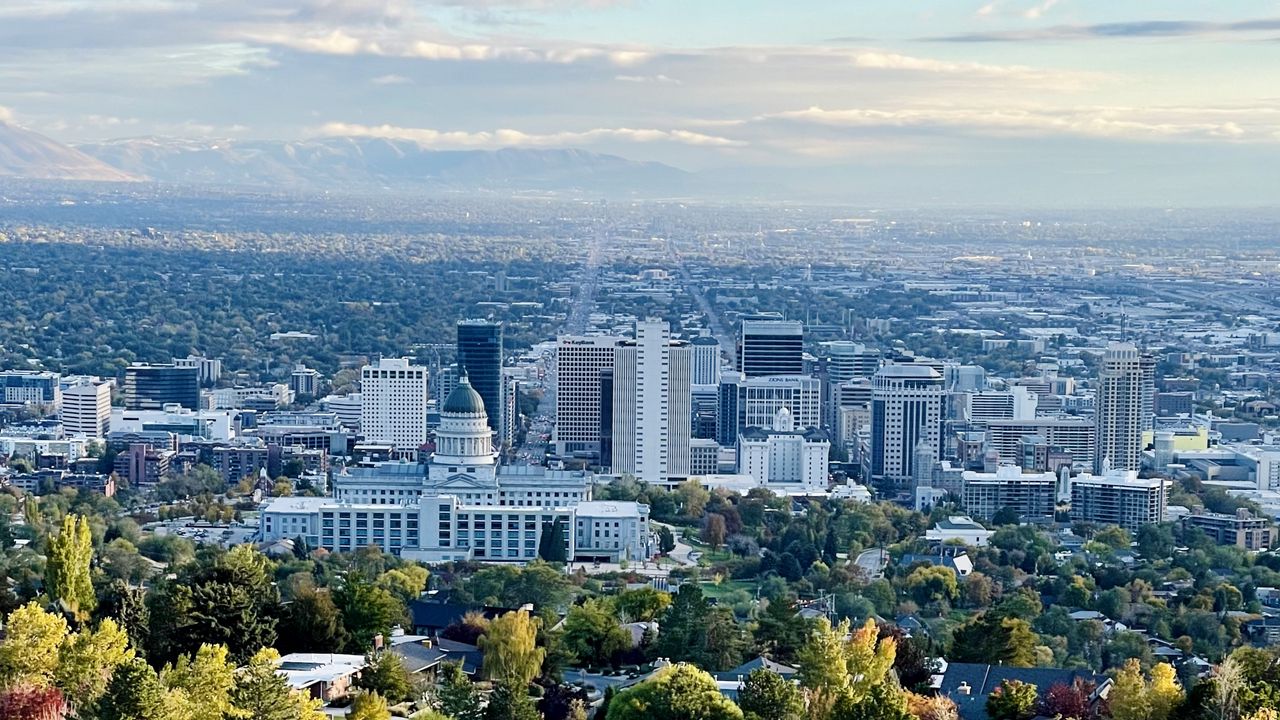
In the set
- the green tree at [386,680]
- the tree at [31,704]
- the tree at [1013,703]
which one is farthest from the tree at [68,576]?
the tree at [1013,703]

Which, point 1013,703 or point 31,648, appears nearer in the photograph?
point 31,648

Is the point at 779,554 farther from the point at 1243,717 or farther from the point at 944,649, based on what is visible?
the point at 1243,717

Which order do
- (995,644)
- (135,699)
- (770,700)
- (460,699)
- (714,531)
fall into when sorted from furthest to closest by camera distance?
1. (714,531)
2. (995,644)
3. (460,699)
4. (770,700)
5. (135,699)

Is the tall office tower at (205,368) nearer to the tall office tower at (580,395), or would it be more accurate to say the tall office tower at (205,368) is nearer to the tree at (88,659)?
the tall office tower at (580,395)

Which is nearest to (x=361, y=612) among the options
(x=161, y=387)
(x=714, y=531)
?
(x=714, y=531)

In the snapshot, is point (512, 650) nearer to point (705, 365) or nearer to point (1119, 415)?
point (1119, 415)

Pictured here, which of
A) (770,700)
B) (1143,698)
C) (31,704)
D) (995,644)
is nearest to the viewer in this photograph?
(31,704)

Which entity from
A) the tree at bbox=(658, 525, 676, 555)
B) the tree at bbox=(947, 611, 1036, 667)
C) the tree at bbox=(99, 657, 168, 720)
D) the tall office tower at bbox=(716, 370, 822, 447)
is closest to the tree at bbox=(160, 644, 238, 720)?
the tree at bbox=(99, 657, 168, 720)
